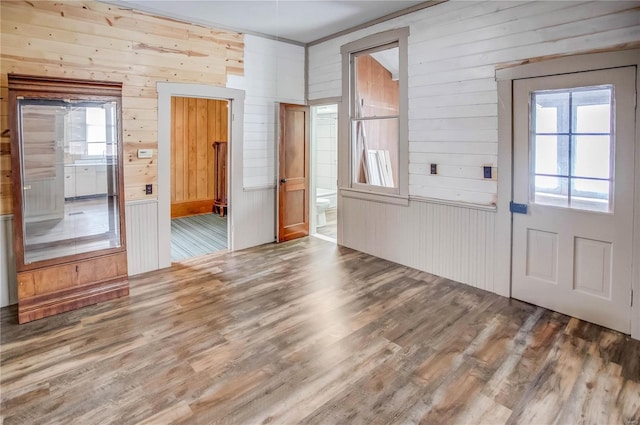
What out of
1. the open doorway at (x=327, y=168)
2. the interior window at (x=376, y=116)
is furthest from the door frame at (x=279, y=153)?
the interior window at (x=376, y=116)

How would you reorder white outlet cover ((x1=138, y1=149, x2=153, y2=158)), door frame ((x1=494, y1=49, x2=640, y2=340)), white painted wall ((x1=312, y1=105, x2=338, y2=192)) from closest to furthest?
door frame ((x1=494, y1=49, x2=640, y2=340)) → white outlet cover ((x1=138, y1=149, x2=153, y2=158)) → white painted wall ((x1=312, y1=105, x2=338, y2=192))

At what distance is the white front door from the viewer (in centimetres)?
305

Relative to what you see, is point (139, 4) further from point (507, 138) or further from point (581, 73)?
point (581, 73)

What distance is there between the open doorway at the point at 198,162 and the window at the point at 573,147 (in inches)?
202

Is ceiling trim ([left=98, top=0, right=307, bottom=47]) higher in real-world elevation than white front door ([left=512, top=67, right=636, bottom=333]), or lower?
higher

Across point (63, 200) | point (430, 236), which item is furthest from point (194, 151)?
point (430, 236)

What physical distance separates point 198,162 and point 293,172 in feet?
9.17

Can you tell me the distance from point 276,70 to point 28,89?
3.13 m

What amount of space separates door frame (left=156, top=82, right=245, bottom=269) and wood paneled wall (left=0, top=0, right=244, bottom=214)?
3.1 inches

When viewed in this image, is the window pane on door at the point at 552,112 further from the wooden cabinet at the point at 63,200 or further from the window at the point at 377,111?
the wooden cabinet at the point at 63,200

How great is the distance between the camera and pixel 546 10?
3.34m

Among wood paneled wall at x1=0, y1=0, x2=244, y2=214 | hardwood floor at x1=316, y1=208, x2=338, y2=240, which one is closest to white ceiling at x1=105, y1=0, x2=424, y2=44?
wood paneled wall at x1=0, y1=0, x2=244, y2=214

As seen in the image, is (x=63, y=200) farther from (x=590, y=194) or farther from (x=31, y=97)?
(x=590, y=194)

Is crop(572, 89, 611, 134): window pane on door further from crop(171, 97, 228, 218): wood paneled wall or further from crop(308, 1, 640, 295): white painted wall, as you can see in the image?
crop(171, 97, 228, 218): wood paneled wall
